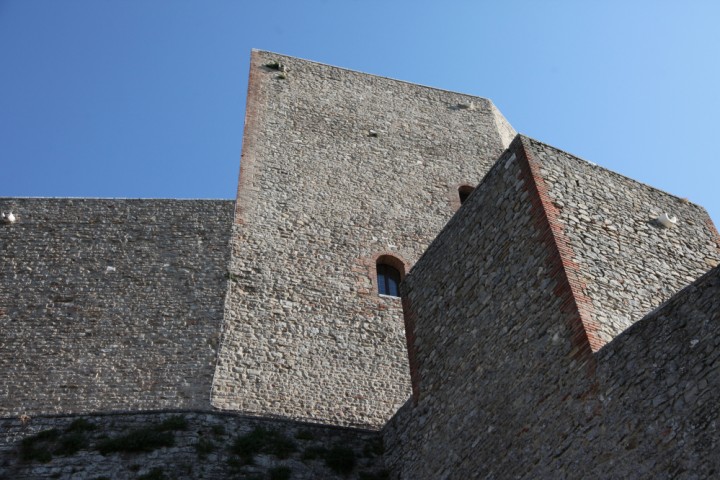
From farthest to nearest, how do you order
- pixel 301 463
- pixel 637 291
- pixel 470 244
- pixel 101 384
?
pixel 101 384, pixel 301 463, pixel 470 244, pixel 637 291

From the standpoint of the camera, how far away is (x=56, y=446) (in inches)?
417

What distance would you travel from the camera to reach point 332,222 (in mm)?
15828

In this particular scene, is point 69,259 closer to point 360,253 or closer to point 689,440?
point 360,253

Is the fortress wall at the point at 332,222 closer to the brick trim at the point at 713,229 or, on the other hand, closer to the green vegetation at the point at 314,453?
the green vegetation at the point at 314,453

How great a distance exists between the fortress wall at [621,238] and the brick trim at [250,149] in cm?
705

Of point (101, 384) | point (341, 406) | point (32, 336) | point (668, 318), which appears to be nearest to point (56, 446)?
point (101, 384)

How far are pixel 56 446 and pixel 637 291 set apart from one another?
7293mm

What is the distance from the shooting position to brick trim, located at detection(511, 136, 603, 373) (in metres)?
7.72

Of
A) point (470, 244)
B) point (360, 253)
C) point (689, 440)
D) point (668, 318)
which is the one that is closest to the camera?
point (689, 440)

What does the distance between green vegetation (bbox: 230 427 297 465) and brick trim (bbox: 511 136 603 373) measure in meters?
4.52

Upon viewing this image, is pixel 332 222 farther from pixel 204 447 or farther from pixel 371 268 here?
pixel 204 447

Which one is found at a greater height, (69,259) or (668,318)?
(69,259)

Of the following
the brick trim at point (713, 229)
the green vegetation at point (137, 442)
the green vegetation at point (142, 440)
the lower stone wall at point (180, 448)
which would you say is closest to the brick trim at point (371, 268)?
the lower stone wall at point (180, 448)

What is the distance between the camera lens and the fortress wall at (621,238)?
8.45 m
